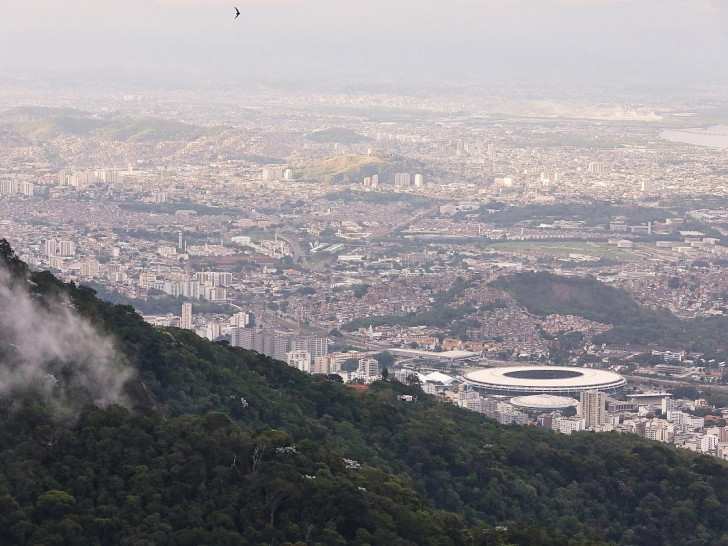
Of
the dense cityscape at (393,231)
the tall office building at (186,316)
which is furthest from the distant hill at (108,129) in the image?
the tall office building at (186,316)

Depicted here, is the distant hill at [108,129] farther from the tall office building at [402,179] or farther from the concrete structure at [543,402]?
the concrete structure at [543,402]

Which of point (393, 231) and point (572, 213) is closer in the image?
point (393, 231)

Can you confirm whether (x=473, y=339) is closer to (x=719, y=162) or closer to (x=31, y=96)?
(x=719, y=162)

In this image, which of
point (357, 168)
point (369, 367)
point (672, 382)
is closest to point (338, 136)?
point (357, 168)

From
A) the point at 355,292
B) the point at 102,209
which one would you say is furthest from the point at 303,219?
the point at 355,292

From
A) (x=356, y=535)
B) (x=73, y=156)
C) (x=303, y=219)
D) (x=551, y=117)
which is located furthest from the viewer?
(x=551, y=117)

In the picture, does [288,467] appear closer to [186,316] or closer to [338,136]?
[186,316]
